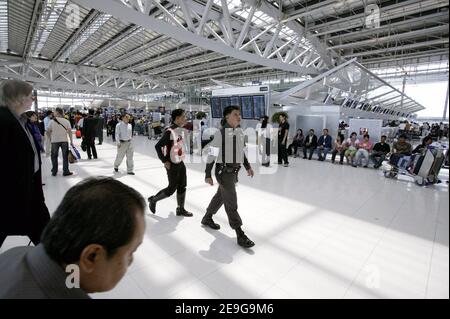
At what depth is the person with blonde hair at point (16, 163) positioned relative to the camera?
1552mm

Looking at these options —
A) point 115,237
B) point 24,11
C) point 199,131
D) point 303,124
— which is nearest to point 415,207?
point 115,237

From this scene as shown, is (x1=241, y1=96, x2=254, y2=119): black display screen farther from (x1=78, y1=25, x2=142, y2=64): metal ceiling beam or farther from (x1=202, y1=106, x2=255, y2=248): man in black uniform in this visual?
(x1=202, y1=106, x2=255, y2=248): man in black uniform

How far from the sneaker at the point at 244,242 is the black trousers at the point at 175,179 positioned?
3.99ft

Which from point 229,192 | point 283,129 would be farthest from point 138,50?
point 229,192

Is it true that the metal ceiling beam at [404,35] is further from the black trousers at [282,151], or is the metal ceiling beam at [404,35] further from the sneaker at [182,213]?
the black trousers at [282,151]

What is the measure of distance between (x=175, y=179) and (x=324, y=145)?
722 centimetres

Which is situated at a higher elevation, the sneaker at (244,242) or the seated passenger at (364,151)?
the seated passenger at (364,151)

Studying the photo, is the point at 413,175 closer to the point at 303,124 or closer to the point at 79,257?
the point at 303,124

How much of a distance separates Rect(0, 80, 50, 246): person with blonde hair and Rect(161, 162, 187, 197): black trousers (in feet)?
5.96

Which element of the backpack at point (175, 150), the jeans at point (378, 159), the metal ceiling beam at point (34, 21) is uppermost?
the metal ceiling beam at point (34, 21)

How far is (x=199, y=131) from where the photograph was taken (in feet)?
33.9

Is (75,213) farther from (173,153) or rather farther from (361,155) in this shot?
(361,155)

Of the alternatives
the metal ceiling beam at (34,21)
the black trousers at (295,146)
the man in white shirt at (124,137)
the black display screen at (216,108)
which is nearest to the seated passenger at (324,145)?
the black trousers at (295,146)

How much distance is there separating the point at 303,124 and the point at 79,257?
10.7m
